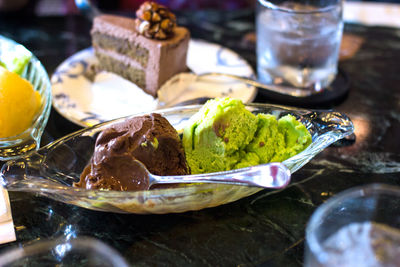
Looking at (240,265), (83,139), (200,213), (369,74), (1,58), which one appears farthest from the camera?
(369,74)

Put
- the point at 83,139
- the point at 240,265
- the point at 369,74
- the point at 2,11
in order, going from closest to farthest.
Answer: the point at 240,265 < the point at 83,139 < the point at 369,74 < the point at 2,11

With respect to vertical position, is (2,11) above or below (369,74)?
above

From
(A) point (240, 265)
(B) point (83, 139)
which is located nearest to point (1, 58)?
(B) point (83, 139)

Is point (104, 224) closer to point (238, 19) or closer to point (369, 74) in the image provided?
point (369, 74)

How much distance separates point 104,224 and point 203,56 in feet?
2.89

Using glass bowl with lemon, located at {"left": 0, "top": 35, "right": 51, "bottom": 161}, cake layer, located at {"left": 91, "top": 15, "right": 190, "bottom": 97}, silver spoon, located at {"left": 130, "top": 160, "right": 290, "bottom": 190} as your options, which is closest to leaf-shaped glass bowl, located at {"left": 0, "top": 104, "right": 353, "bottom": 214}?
silver spoon, located at {"left": 130, "top": 160, "right": 290, "bottom": 190}

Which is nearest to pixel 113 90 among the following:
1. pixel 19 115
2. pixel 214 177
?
pixel 19 115

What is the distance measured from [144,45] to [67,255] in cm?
79

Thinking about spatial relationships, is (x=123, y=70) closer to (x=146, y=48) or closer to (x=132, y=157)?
(x=146, y=48)

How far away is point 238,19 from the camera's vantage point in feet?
6.43

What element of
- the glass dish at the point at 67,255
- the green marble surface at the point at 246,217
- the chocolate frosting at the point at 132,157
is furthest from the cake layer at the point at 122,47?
the glass dish at the point at 67,255

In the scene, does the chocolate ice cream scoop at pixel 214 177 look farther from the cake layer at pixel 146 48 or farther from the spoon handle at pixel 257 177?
the cake layer at pixel 146 48

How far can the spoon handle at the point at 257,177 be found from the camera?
808 millimetres

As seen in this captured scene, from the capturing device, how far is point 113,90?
1.44m
